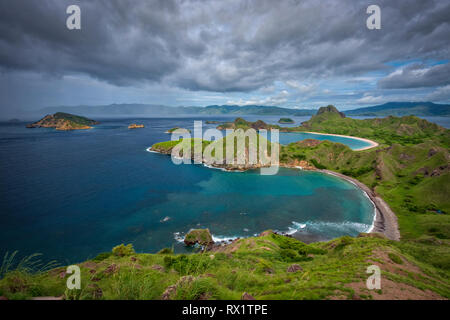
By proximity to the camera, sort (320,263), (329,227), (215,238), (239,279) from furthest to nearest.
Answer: (329,227), (215,238), (320,263), (239,279)

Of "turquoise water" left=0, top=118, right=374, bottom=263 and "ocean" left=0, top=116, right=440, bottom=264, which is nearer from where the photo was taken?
"ocean" left=0, top=116, right=440, bottom=264

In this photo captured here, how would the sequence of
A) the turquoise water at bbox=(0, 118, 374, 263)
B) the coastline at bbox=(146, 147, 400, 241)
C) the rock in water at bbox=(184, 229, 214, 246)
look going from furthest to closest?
the coastline at bbox=(146, 147, 400, 241) → the turquoise water at bbox=(0, 118, 374, 263) → the rock in water at bbox=(184, 229, 214, 246)

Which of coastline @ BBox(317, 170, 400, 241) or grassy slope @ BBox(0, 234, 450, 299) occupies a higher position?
grassy slope @ BBox(0, 234, 450, 299)

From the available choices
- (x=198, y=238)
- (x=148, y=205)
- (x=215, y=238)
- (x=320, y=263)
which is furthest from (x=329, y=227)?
(x=148, y=205)

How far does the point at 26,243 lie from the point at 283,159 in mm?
123682

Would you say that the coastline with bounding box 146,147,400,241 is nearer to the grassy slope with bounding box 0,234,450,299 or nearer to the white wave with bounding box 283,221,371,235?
the white wave with bounding box 283,221,371,235

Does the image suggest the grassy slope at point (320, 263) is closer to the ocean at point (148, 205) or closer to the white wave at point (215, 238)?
the white wave at point (215, 238)

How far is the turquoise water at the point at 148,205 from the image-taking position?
48906 mm

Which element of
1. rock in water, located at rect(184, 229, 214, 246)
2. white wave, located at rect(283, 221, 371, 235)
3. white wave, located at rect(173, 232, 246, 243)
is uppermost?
rock in water, located at rect(184, 229, 214, 246)

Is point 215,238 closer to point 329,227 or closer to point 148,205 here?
point 148,205

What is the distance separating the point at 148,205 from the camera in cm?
6712

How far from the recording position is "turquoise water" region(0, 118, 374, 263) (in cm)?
4891

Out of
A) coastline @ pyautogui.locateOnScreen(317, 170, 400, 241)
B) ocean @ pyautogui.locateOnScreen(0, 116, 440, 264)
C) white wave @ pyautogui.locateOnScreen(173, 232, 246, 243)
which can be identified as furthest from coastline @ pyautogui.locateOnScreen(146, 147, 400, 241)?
white wave @ pyautogui.locateOnScreen(173, 232, 246, 243)
